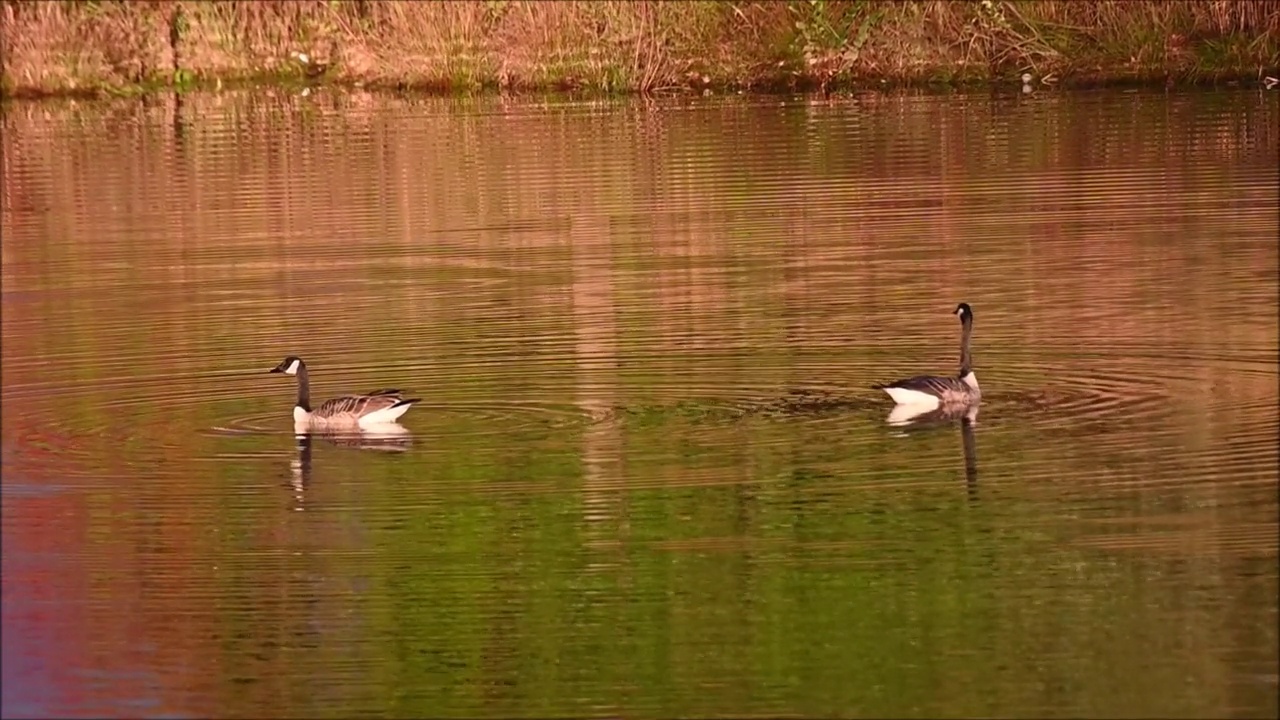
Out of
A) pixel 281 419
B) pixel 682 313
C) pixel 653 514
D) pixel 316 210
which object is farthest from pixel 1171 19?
pixel 653 514

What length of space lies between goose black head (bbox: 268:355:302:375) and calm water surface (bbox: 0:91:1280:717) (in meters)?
0.43

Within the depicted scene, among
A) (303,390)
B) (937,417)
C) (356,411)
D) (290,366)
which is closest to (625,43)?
(290,366)

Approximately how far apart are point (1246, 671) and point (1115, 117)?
24370 mm

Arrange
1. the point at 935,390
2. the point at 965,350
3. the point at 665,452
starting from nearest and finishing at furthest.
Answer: the point at 665,452
the point at 935,390
the point at 965,350

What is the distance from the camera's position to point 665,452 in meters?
15.0

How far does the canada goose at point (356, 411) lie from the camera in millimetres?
15914

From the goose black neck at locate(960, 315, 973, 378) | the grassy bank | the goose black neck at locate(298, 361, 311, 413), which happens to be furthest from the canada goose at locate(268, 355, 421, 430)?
the grassy bank

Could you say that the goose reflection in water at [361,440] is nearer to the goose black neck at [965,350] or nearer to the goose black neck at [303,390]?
the goose black neck at [303,390]

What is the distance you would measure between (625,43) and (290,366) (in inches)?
983

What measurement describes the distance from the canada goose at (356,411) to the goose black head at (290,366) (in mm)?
307

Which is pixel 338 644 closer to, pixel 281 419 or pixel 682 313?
pixel 281 419

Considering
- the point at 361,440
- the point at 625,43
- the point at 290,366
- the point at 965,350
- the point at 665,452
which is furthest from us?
the point at 625,43

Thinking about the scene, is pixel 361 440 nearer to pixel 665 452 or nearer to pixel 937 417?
pixel 665 452

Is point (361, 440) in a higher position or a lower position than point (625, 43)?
lower
